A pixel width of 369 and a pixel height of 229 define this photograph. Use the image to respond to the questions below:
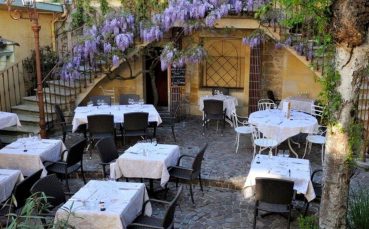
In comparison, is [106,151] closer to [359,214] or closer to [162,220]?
[162,220]

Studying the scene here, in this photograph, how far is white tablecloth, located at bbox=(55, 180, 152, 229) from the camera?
14.1 ft

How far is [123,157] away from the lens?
5.98m

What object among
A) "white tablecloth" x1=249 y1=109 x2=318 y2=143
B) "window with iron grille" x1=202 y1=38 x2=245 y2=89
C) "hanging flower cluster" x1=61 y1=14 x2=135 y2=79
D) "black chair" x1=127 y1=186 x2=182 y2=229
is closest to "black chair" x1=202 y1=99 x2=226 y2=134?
"white tablecloth" x1=249 y1=109 x2=318 y2=143

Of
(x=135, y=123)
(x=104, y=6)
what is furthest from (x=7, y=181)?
(x=104, y=6)

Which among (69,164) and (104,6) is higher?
(104,6)

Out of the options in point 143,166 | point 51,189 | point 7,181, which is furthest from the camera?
point 143,166

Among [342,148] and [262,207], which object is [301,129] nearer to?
[262,207]

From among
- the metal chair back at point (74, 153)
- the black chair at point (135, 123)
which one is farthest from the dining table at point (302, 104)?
the metal chair back at point (74, 153)

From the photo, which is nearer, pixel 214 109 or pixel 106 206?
pixel 106 206

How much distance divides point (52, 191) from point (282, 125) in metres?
4.30

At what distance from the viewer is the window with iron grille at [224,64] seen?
38.0 ft

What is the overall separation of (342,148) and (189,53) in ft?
22.4

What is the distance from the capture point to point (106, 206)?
4.45 metres

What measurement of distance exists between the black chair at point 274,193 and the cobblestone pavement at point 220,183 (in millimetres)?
478
